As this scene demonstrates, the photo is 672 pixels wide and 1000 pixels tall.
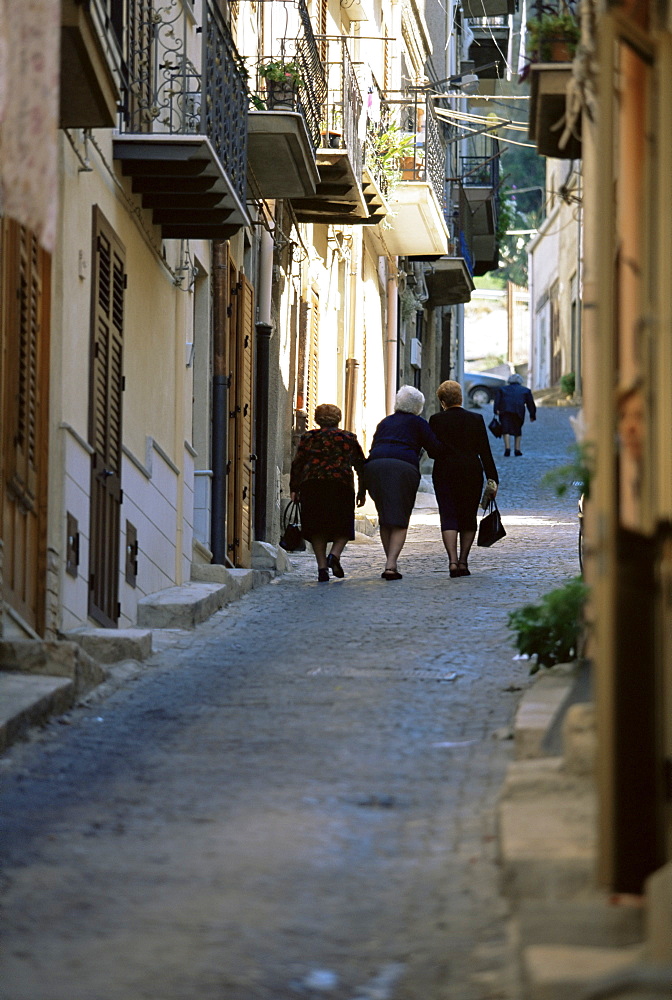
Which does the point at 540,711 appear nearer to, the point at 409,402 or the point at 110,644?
the point at 110,644

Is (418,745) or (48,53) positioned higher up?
(48,53)

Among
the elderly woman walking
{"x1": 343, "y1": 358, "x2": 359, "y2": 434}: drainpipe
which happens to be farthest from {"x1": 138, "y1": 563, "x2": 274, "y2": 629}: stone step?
{"x1": 343, "y1": 358, "x2": 359, "y2": 434}: drainpipe

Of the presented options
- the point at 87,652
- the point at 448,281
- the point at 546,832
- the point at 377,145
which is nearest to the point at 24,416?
the point at 87,652

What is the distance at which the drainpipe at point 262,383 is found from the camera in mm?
17047

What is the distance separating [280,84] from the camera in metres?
15.7

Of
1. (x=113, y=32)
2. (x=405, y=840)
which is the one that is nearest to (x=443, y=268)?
(x=113, y=32)

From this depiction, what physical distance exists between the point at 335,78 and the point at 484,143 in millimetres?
18244

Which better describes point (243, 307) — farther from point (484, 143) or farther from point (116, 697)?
point (484, 143)

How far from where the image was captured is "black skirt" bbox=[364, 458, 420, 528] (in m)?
14.6

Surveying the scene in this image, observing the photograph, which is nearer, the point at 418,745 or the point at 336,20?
the point at 418,745

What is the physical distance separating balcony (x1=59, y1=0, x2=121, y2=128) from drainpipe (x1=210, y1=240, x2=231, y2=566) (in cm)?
523

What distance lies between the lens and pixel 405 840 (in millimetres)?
5949

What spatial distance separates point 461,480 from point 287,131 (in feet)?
11.6

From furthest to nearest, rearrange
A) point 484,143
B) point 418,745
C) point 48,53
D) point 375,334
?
point 484,143 < point 375,334 < point 418,745 < point 48,53
